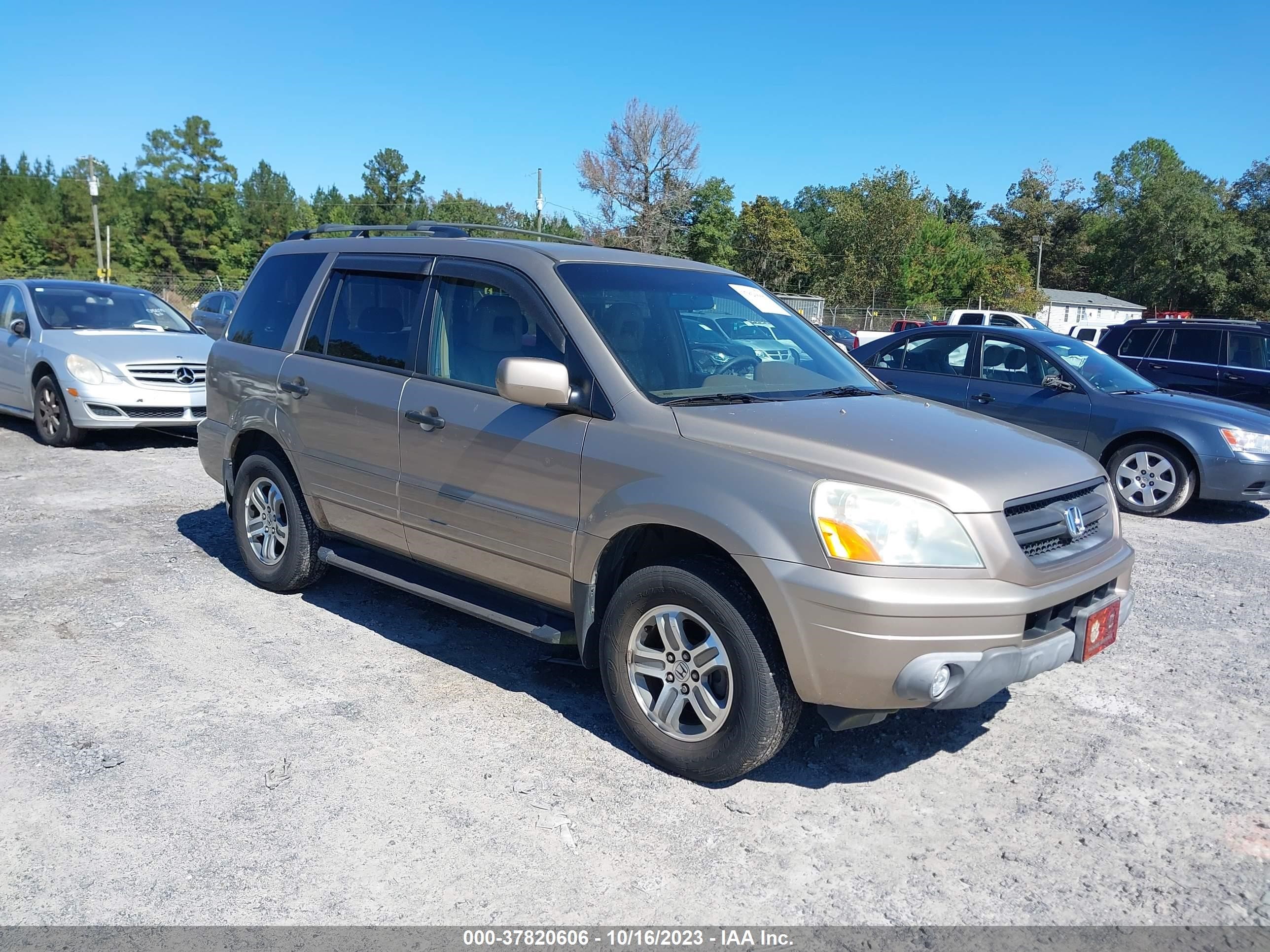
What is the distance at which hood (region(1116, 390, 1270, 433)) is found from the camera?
820 cm

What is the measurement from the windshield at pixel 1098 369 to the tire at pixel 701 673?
22.2 ft

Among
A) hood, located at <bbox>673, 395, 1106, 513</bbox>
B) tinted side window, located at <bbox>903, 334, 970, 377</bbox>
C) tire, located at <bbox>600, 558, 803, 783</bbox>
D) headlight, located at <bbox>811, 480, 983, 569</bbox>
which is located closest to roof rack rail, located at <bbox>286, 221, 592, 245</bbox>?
hood, located at <bbox>673, 395, 1106, 513</bbox>

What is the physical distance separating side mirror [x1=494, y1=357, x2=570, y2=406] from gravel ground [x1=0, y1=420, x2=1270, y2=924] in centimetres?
136

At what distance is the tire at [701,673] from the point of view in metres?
3.28

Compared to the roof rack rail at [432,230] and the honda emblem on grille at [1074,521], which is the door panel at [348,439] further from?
the honda emblem on grille at [1074,521]

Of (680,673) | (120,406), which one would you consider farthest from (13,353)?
(680,673)

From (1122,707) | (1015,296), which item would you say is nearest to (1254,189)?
(1015,296)

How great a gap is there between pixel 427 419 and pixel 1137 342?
1021cm

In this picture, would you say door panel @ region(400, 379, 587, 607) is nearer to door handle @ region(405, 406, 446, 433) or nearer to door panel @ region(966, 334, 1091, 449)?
door handle @ region(405, 406, 446, 433)

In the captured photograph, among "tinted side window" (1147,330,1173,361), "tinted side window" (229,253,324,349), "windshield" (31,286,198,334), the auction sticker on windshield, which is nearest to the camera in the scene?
the auction sticker on windshield

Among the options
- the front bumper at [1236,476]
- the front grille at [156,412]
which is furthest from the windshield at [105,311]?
the front bumper at [1236,476]

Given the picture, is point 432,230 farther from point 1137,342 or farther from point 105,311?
point 1137,342

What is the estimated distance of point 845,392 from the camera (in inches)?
169

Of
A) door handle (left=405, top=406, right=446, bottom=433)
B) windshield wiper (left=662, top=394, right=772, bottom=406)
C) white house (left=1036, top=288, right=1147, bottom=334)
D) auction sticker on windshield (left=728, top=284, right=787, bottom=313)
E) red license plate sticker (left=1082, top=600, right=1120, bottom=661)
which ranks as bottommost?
red license plate sticker (left=1082, top=600, right=1120, bottom=661)
